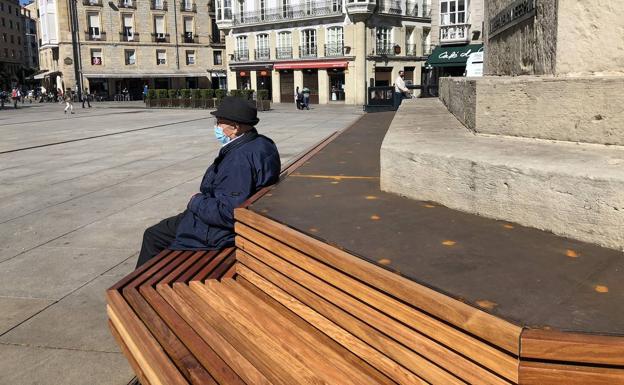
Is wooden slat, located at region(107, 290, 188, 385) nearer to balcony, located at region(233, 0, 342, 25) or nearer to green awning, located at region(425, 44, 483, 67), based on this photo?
green awning, located at region(425, 44, 483, 67)

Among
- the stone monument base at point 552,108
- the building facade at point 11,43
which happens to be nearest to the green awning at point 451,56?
the stone monument base at point 552,108

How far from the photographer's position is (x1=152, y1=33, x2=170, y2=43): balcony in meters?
55.7

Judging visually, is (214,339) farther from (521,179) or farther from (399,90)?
(399,90)

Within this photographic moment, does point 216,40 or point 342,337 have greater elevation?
point 216,40

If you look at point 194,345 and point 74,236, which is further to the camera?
point 74,236

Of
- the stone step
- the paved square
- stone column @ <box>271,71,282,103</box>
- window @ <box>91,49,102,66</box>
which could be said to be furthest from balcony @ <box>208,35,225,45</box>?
the stone step

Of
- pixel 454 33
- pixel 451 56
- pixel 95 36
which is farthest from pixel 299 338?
pixel 95 36

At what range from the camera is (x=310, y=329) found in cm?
229

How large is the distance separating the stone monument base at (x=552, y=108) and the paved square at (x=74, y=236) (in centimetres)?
282

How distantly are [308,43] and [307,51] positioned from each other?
0.65 metres

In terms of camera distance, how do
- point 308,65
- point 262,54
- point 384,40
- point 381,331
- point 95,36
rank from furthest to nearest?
point 95,36 → point 262,54 → point 308,65 → point 384,40 → point 381,331

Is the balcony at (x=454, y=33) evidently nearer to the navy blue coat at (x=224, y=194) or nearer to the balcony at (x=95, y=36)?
the navy blue coat at (x=224, y=194)

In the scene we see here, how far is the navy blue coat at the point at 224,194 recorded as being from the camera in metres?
3.27

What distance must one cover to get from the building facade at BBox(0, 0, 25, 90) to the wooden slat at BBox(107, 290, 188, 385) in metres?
94.6
